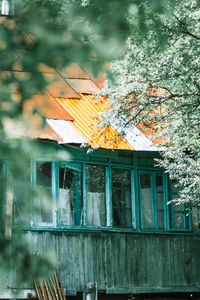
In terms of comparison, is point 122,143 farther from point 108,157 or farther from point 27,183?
point 27,183

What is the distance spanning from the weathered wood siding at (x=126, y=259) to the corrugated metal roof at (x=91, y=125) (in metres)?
2.29

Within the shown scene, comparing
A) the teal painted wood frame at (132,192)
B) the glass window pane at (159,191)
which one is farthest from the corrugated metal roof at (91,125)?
the glass window pane at (159,191)

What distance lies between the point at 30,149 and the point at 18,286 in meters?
0.68

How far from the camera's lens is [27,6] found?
Answer: 3.18 metres

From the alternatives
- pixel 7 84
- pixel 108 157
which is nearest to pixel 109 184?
pixel 108 157

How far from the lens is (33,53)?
3.09 m

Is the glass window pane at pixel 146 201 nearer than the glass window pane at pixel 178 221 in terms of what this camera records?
Yes

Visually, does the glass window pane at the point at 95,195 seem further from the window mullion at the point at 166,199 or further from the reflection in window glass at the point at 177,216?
the reflection in window glass at the point at 177,216

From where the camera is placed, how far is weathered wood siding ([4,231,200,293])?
1481cm

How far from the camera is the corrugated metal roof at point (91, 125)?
48.3 feet

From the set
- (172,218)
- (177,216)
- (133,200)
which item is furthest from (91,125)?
(177,216)

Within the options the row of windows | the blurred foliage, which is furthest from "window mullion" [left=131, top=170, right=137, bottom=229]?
the blurred foliage

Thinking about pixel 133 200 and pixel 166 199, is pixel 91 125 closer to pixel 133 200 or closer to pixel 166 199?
pixel 133 200

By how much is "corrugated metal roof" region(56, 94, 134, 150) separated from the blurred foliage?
11152mm
